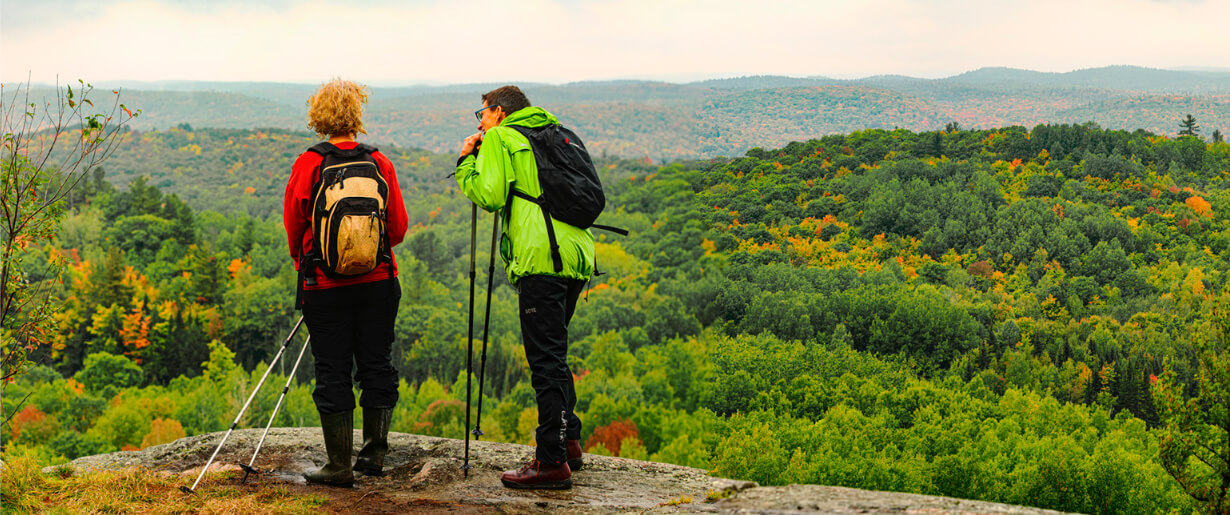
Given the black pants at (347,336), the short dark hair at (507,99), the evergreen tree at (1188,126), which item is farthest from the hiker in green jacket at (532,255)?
the evergreen tree at (1188,126)

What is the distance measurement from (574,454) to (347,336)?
1547 mm

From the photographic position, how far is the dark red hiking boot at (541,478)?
468cm

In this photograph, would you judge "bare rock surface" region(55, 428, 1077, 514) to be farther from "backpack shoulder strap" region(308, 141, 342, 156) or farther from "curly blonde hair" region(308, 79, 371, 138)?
"curly blonde hair" region(308, 79, 371, 138)

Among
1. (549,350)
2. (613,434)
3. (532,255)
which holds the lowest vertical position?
(613,434)

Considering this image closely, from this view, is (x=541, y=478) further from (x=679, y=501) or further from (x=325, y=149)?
(x=325, y=149)

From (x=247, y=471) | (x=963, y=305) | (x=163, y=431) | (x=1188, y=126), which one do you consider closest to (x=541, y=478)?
(x=247, y=471)

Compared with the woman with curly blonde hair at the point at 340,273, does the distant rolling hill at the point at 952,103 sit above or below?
above

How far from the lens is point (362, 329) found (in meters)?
4.76

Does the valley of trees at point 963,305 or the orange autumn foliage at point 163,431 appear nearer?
the valley of trees at point 963,305

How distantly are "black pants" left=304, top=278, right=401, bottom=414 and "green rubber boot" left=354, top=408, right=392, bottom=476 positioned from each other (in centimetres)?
26

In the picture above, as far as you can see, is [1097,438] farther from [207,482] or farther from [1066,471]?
[207,482]

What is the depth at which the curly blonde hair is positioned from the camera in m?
4.56

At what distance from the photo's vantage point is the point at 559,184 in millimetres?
4539

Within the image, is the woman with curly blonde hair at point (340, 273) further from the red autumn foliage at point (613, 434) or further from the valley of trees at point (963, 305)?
the red autumn foliage at point (613, 434)
